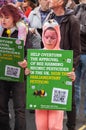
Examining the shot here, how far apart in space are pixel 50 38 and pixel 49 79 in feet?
1.41

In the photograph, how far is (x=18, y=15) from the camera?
5.02m

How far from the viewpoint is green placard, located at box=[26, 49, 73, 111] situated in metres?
4.62

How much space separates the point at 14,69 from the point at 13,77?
9cm

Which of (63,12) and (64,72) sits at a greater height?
(63,12)

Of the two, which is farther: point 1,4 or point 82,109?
point 82,109

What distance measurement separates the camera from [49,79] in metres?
4.65

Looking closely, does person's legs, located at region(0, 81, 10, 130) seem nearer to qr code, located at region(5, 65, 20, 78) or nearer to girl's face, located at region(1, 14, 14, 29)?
qr code, located at region(5, 65, 20, 78)

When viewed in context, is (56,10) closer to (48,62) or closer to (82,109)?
(48,62)

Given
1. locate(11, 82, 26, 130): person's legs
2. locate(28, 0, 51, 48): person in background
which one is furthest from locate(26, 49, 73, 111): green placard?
locate(28, 0, 51, 48): person in background

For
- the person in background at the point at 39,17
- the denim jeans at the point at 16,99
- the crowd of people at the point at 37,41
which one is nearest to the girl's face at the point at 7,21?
the crowd of people at the point at 37,41

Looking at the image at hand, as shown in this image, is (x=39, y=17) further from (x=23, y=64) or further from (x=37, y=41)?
(x=23, y=64)

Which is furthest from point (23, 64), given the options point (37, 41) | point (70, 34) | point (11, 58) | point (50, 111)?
point (37, 41)

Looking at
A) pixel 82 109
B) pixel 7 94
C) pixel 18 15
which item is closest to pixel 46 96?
pixel 7 94

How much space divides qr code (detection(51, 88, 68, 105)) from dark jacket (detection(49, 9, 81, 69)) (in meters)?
0.77
